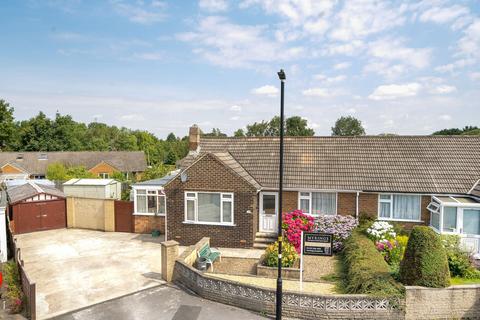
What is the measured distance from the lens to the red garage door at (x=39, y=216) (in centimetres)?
2058

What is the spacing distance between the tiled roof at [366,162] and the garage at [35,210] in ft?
29.9

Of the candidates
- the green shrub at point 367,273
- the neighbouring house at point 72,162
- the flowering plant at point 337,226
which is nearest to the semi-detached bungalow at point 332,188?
the flowering plant at point 337,226

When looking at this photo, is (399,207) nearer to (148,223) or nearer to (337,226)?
(337,226)

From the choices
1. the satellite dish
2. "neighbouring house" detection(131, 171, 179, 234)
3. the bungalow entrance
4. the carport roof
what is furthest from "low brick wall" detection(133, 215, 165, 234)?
the bungalow entrance

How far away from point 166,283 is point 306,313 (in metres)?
5.57

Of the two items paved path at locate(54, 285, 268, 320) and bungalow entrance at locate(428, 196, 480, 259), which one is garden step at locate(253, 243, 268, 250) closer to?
paved path at locate(54, 285, 268, 320)

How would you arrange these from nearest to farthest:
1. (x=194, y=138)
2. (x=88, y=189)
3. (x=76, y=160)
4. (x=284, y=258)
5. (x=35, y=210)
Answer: (x=284, y=258) < (x=35, y=210) < (x=194, y=138) < (x=88, y=189) < (x=76, y=160)

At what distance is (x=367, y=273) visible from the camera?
10984 mm

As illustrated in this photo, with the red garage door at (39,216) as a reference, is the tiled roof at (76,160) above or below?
above

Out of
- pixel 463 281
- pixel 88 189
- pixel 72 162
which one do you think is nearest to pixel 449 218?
pixel 463 281

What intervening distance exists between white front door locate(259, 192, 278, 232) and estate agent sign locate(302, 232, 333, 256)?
244 inches

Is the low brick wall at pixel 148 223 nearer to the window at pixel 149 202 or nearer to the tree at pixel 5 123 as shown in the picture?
the window at pixel 149 202

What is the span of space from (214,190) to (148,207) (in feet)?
17.9

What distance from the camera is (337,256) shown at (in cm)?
1585
